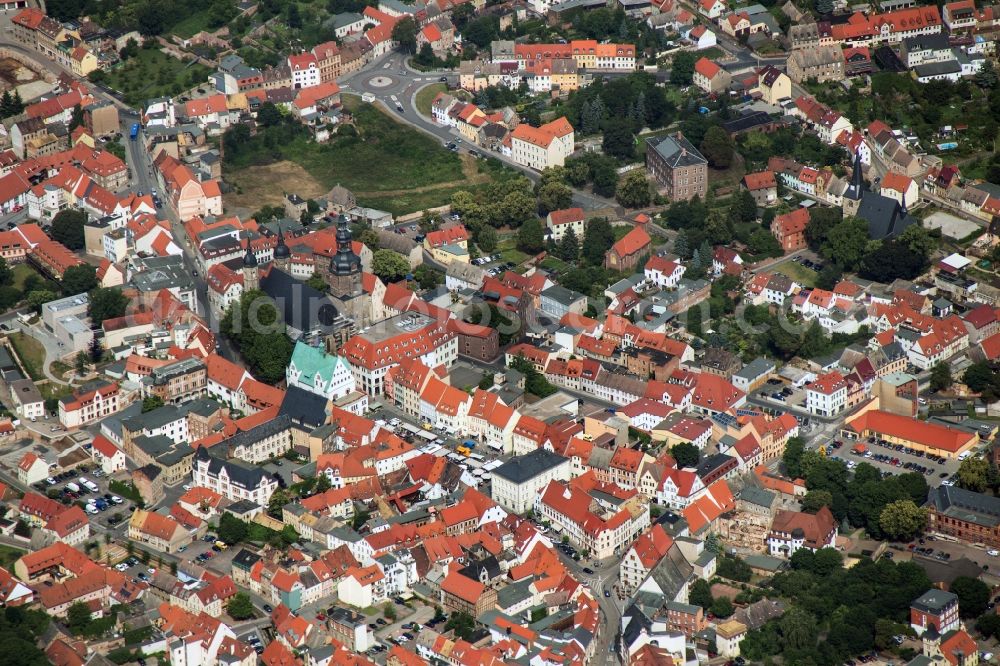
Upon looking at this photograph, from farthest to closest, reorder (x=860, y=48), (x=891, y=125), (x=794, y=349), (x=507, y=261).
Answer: (x=860, y=48)
(x=891, y=125)
(x=507, y=261)
(x=794, y=349)

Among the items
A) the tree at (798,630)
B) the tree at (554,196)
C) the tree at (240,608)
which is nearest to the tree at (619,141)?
the tree at (554,196)

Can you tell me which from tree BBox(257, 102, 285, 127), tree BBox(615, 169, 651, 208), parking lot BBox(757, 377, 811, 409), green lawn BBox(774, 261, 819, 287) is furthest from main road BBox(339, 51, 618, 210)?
parking lot BBox(757, 377, 811, 409)

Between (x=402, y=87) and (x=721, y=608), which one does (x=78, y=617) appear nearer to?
(x=721, y=608)

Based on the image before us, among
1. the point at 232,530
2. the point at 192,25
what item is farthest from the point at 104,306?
the point at 192,25

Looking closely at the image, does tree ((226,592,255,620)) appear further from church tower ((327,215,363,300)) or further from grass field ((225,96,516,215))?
grass field ((225,96,516,215))

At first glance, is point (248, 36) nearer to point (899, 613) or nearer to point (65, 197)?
point (65, 197)

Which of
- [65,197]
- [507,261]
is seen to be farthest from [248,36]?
[507,261]
